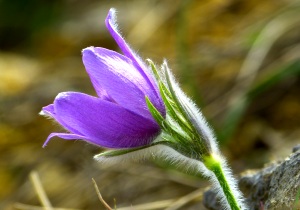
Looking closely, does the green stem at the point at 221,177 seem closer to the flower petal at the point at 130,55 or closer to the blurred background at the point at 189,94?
the flower petal at the point at 130,55

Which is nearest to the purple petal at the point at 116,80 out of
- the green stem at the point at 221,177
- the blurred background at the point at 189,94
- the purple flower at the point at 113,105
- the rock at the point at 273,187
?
the purple flower at the point at 113,105

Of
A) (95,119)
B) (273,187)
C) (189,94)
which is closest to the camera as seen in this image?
(95,119)

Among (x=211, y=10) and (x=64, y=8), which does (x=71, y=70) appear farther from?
(x=64, y=8)

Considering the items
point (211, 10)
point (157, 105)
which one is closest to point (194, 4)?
point (211, 10)

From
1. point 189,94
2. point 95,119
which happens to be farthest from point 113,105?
point 189,94

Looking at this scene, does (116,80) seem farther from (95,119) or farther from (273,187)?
(273,187)
